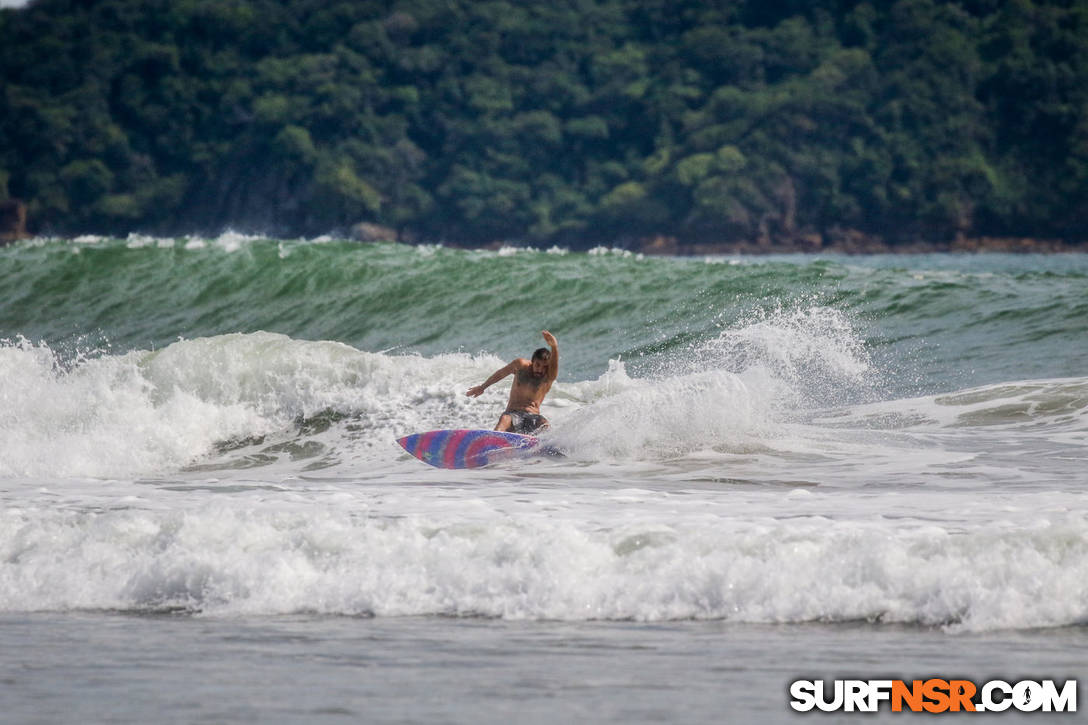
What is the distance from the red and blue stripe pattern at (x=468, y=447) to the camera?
11406mm

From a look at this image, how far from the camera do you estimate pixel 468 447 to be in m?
11.5

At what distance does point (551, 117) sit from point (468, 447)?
313 feet

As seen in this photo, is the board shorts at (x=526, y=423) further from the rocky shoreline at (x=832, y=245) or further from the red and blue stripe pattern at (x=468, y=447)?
the rocky shoreline at (x=832, y=245)

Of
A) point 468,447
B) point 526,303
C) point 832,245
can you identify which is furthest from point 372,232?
point 468,447

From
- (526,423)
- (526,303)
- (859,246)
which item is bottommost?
(526,423)

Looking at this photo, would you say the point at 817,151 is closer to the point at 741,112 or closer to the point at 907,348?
the point at 741,112

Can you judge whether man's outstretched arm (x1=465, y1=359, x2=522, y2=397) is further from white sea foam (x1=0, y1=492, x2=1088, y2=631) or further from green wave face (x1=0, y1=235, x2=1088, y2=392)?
green wave face (x1=0, y1=235, x2=1088, y2=392)

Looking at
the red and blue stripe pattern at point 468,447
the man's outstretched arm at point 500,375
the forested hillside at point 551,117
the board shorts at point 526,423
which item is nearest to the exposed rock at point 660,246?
the forested hillside at point 551,117

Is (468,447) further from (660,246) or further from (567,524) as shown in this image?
(660,246)

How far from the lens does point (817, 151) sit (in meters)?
97.1

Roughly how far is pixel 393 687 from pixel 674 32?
110096 mm

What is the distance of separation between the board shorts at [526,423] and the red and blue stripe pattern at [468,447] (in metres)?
0.61

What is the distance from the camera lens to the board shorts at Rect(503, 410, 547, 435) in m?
12.3

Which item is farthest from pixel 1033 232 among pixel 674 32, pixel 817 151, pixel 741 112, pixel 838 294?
pixel 838 294
